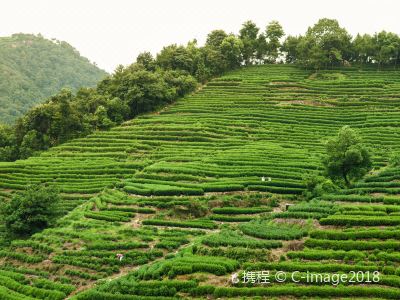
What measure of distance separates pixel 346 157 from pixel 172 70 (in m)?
53.4

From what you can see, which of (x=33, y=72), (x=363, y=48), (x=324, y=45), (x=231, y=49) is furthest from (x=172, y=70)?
(x=33, y=72)

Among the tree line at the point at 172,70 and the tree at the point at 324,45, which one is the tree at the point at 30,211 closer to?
the tree line at the point at 172,70

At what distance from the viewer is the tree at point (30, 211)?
41688mm

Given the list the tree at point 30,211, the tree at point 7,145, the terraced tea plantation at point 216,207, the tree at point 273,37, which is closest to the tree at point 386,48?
the terraced tea plantation at point 216,207

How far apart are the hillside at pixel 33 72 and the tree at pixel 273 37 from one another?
212 ft

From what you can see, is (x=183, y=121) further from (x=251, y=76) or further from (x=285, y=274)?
(x=285, y=274)

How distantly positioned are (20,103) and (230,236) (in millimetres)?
111215

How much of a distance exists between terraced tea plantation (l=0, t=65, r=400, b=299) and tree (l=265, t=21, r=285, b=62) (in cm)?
2857

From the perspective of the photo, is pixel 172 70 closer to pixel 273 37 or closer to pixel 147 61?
pixel 147 61

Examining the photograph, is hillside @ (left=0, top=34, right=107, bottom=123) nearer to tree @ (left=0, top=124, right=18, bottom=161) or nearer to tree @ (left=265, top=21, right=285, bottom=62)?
tree @ (left=0, top=124, right=18, bottom=161)

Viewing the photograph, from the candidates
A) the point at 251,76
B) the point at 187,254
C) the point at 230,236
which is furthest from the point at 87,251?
the point at 251,76

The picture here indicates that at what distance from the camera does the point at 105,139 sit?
6656 cm

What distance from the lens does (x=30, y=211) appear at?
137 feet

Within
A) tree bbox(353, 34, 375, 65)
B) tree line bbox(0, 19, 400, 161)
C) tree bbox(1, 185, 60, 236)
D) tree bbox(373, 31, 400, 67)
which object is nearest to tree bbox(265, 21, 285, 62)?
tree line bbox(0, 19, 400, 161)
